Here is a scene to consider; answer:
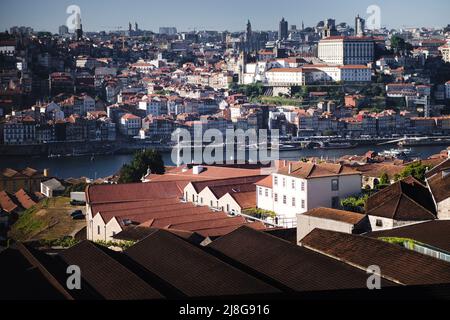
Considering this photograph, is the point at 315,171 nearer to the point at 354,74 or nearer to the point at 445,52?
the point at 354,74

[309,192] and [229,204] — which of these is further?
[229,204]

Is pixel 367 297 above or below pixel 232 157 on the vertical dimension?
above

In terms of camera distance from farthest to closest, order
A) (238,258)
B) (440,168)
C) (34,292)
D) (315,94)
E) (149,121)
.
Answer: (315,94) → (149,121) → (440,168) → (238,258) → (34,292)

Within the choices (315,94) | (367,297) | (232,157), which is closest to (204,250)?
(367,297)

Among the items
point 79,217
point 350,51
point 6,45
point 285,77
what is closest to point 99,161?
point 285,77

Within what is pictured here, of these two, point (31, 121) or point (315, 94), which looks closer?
point (31, 121)

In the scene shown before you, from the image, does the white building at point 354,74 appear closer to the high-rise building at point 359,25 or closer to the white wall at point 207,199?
the high-rise building at point 359,25
